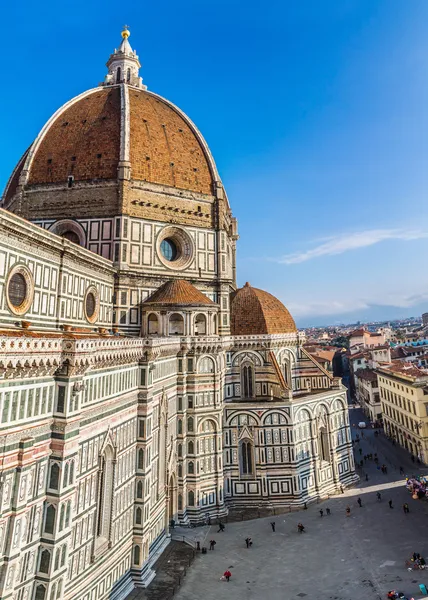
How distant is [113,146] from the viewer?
25719 mm

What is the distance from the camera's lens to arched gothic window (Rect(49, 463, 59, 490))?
10758 millimetres

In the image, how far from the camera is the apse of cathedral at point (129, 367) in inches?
417

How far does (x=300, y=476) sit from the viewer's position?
80.4ft

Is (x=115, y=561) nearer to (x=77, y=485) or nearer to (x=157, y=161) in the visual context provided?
(x=77, y=485)

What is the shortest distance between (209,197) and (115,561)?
21436 millimetres

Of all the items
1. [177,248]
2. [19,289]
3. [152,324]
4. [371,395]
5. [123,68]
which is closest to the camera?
[19,289]

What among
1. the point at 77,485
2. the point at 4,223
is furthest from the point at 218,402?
the point at 4,223

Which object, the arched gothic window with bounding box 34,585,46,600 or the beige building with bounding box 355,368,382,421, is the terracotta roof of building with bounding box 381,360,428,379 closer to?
the beige building with bounding box 355,368,382,421

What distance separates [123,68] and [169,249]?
1825 cm

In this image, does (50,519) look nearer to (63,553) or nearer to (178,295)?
(63,553)

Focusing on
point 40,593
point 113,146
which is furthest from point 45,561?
point 113,146

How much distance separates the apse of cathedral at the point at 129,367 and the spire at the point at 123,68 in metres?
0.19

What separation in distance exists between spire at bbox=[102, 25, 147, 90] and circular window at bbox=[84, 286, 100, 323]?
829 inches

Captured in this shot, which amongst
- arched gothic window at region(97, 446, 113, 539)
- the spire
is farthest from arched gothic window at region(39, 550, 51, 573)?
the spire
